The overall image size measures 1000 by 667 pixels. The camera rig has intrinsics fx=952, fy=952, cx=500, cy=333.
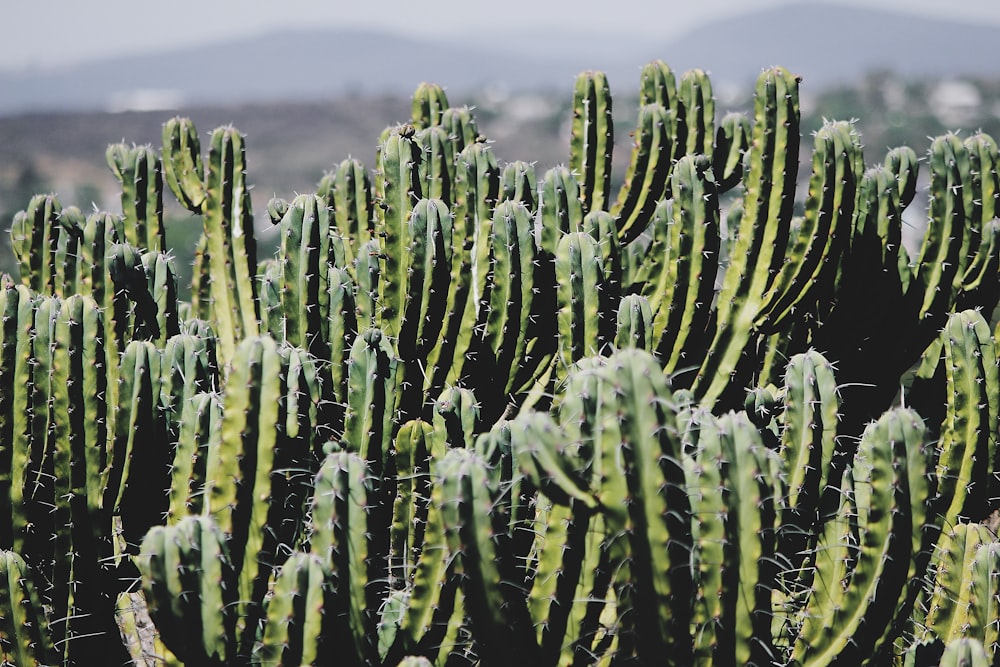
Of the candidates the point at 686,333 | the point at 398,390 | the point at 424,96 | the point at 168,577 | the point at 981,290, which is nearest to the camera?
the point at 168,577

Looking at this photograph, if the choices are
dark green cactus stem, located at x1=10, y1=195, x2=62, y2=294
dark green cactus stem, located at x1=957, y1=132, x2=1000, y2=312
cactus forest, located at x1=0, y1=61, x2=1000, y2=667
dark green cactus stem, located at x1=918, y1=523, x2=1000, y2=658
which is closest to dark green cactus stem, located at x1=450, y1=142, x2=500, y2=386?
cactus forest, located at x1=0, y1=61, x2=1000, y2=667

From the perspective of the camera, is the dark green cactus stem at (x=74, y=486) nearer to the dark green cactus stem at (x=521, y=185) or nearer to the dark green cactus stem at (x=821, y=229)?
the dark green cactus stem at (x=521, y=185)

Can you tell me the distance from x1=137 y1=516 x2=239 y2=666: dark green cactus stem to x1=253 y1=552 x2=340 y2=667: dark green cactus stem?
0.39 feet

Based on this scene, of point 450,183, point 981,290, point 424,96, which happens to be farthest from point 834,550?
point 424,96

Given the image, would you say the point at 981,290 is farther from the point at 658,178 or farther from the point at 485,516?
the point at 485,516

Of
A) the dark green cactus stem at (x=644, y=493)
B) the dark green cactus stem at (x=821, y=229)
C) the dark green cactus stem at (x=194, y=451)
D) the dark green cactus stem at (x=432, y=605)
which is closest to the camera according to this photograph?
the dark green cactus stem at (x=644, y=493)

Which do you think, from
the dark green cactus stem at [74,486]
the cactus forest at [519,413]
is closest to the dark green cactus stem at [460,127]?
the cactus forest at [519,413]

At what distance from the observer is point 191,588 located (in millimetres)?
2367

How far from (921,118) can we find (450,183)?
137 feet

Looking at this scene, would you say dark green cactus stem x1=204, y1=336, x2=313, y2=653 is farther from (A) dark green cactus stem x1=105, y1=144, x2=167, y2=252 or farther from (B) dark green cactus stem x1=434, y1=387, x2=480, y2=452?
(A) dark green cactus stem x1=105, y1=144, x2=167, y2=252

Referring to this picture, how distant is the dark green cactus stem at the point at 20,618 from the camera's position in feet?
9.49

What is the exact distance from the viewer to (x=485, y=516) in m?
2.37

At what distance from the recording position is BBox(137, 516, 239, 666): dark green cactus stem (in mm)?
2334

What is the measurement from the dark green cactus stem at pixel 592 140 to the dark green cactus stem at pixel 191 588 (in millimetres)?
2731
